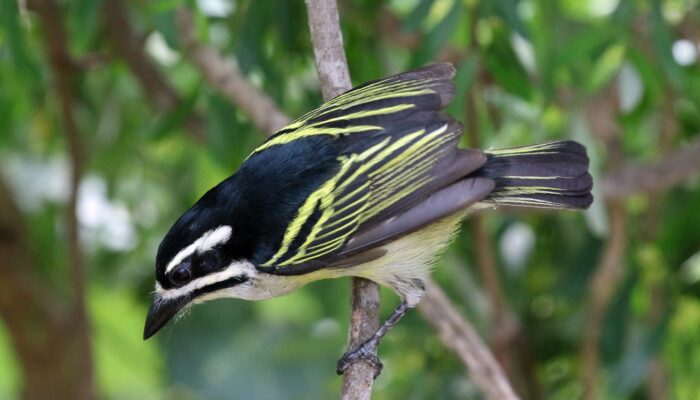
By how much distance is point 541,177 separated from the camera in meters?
3.09

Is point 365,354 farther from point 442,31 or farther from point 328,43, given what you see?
point 442,31

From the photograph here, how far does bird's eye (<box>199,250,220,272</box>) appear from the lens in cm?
283

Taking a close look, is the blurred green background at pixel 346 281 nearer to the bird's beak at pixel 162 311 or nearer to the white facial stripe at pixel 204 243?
the white facial stripe at pixel 204 243

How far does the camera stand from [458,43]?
13.2ft

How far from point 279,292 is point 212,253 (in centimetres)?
25

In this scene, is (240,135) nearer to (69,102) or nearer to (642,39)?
(69,102)

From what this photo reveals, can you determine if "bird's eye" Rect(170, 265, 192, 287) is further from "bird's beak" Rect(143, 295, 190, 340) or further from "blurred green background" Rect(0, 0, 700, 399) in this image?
"blurred green background" Rect(0, 0, 700, 399)

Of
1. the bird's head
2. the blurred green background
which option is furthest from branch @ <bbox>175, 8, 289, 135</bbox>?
the bird's head

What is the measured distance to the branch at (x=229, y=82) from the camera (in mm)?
3561

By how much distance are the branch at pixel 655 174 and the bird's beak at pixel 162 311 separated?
164 cm

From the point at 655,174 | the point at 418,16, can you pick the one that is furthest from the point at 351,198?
the point at 655,174

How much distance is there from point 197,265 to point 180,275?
51mm

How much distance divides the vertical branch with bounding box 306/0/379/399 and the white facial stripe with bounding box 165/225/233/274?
402 millimetres

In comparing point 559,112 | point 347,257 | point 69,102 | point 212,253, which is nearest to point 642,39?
point 559,112
